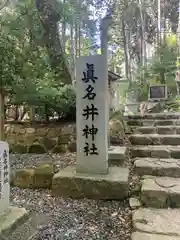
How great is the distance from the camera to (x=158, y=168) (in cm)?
298

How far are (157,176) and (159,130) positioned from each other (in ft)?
5.52

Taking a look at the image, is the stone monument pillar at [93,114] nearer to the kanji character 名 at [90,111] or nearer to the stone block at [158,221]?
the kanji character 名 at [90,111]

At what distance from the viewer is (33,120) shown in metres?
4.54

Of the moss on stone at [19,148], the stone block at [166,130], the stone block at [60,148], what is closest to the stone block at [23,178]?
the stone block at [60,148]

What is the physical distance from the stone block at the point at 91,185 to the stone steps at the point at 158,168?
268 millimetres

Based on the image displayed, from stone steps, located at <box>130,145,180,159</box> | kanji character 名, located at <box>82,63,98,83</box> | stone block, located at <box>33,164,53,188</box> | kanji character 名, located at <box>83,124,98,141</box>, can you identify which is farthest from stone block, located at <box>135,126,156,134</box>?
stone block, located at <box>33,164,53,188</box>

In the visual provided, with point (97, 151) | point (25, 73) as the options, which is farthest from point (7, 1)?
point (97, 151)

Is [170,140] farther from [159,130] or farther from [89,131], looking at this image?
[89,131]

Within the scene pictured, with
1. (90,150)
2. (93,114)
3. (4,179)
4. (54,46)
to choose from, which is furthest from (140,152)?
(54,46)

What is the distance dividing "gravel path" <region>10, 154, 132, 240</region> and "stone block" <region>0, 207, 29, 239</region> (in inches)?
9.9

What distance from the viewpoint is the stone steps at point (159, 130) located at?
4.39m

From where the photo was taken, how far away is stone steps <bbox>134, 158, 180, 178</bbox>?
9.65 feet

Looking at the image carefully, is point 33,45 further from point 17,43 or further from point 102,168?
point 102,168

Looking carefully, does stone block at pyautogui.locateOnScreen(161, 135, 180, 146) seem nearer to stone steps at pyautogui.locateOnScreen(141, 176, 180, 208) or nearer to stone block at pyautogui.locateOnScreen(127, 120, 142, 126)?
stone block at pyautogui.locateOnScreen(127, 120, 142, 126)
